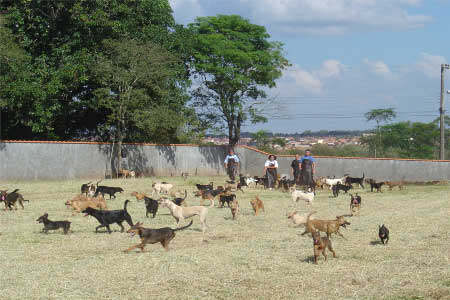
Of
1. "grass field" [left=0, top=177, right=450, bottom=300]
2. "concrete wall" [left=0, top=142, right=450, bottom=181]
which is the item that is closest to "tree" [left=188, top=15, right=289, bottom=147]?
"concrete wall" [left=0, top=142, right=450, bottom=181]

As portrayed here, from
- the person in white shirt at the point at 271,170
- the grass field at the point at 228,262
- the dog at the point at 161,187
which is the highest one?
the person in white shirt at the point at 271,170

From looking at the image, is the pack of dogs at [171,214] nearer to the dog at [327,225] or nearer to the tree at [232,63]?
the dog at [327,225]

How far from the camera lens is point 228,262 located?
10023 mm

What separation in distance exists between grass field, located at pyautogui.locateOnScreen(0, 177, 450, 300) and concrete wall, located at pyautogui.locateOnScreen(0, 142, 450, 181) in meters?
11.9

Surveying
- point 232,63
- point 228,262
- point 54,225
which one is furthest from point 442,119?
point 228,262

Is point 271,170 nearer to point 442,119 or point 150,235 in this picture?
point 150,235

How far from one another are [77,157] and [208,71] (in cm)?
1151

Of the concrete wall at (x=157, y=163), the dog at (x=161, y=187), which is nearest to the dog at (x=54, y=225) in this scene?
the dog at (x=161, y=187)

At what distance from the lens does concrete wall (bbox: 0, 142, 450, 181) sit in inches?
1082

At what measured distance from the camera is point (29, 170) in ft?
90.1

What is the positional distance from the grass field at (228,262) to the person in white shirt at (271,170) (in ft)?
29.6

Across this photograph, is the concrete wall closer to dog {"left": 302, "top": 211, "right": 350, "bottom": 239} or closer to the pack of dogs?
the pack of dogs

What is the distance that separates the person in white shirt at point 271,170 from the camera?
25141 mm

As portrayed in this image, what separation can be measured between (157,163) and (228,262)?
78.0 feet
